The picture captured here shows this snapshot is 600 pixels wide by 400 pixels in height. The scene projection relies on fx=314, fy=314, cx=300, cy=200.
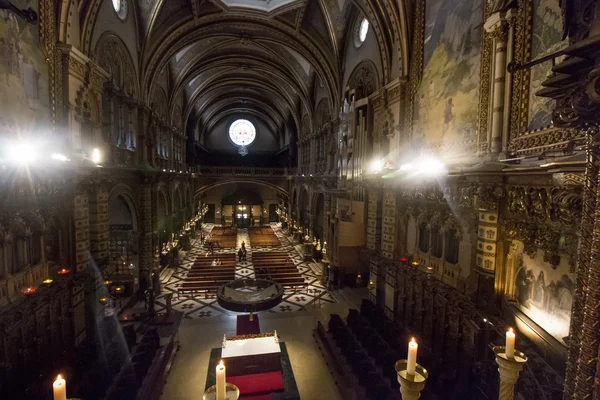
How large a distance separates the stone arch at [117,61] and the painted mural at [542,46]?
12971 millimetres

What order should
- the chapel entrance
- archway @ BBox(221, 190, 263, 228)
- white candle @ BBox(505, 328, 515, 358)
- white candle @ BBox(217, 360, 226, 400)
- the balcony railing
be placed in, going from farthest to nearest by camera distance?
1. the chapel entrance
2. archway @ BBox(221, 190, 263, 228)
3. the balcony railing
4. white candle @ BBox(505, 328, 515, 358)
5. white candle @ BBox(217, 360, 226, 400)

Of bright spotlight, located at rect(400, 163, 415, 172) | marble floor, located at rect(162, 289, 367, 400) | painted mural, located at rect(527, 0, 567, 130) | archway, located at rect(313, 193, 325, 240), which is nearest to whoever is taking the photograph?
painted mural, located at rect(527, 0, 567, 130)

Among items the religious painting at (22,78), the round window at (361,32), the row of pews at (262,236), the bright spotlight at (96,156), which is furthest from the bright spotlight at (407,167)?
the row of pews at (262,236)

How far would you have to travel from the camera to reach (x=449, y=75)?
934cm

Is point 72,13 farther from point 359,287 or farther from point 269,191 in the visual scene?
point 269,191

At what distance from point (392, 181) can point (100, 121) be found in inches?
445

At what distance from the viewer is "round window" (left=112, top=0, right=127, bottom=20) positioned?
41.4 feet

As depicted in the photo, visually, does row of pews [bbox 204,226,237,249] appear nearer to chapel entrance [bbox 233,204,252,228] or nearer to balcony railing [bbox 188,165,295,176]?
chapel entrance [bbox 233,204,252,228]

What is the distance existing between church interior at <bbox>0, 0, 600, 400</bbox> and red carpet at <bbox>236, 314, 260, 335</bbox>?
80 millimetres

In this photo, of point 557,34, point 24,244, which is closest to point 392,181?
point 557,34

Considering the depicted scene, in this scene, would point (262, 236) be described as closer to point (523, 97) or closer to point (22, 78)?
point (22, 78)

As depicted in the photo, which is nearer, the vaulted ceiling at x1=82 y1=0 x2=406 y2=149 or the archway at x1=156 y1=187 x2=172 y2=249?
the vaulted ceiling at x1=82 y1=0 x2=406 y2=149

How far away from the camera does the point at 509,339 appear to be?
9.82ft

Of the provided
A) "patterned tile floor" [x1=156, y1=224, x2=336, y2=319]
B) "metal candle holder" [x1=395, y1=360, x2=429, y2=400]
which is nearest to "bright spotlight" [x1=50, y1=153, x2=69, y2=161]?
"patterned tile floor" [x1=156, y1=224, x2=336, y2=319]
